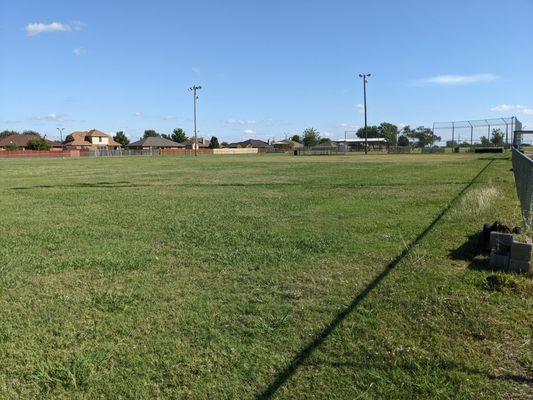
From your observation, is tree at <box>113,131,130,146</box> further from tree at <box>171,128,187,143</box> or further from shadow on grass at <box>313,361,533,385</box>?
shadow on grass at <box>313,361,533,385</box>

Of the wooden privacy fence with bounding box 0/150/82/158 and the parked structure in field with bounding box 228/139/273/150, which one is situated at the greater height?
the parked structure in field with bounding box 228/139/273/150

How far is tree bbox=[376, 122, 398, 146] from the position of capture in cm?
12681

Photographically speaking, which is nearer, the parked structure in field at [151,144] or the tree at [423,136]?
the tree at [423,136]

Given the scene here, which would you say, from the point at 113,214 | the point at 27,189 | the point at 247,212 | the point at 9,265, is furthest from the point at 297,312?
the point at 27,189

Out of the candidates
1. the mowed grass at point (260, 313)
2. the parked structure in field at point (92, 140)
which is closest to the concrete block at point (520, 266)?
the mowed grass at point (260, 313)

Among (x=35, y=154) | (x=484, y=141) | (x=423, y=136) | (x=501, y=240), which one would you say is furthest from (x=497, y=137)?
(x=35, y=154)

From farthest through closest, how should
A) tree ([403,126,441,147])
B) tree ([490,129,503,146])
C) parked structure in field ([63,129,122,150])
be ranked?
parked structure in field ([63,129,122,150]) < tree ([403,126,441,147]) < tree ([490,129,503,146])

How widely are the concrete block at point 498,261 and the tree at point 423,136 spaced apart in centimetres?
6715

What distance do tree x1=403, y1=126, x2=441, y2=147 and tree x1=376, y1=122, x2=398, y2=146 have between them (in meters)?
3.57

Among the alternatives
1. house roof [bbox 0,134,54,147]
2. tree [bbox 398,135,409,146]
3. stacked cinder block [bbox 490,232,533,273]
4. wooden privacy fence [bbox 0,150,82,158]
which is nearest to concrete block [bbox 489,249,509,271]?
stacked cinder block [bbox 490,232,533,273]

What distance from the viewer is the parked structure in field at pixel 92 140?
136m

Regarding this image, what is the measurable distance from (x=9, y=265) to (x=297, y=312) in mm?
4198

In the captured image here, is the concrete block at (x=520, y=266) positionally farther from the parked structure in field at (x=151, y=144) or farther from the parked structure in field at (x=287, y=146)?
the parked structure in field at (x=151, y=144)

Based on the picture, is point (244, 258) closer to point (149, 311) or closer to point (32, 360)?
point (149, 311)
